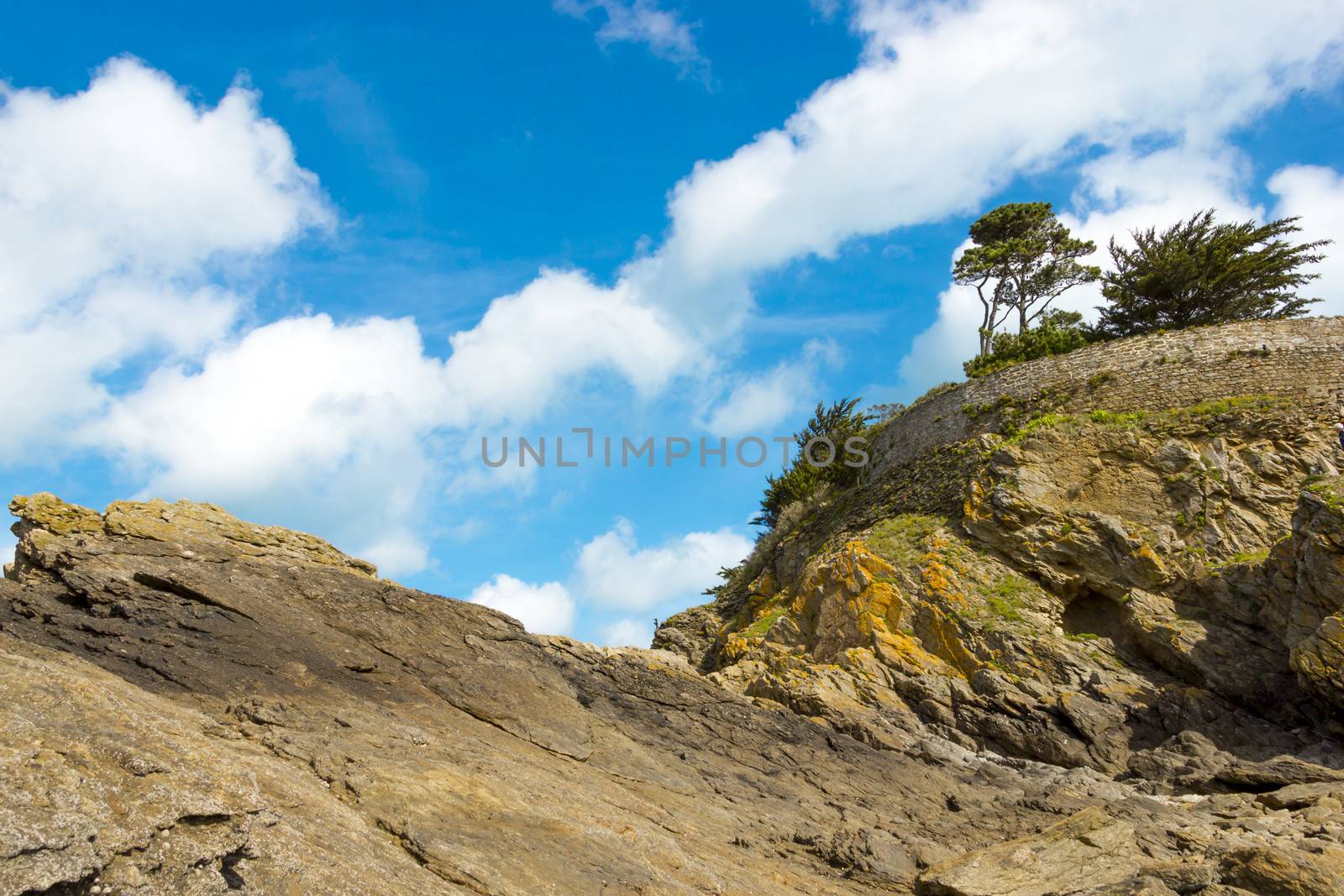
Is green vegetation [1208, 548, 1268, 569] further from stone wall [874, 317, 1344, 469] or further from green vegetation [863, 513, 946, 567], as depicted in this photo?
green vegetation [863, 513, 946, 567]

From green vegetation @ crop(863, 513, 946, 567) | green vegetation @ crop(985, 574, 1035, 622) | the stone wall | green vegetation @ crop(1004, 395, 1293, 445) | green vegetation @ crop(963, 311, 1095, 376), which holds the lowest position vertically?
green vegetation @ crop(985, 574, 1035, 622)

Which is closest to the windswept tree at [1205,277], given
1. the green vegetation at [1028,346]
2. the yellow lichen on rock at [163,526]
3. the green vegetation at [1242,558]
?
the green vegetation at [1028,346]

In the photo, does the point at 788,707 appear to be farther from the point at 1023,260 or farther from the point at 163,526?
the point at 1023,260

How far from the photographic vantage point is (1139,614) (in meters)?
18.2

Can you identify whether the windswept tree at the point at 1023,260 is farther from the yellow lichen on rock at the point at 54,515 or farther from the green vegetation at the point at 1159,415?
the yellow lichen on rock at the point at 54,515

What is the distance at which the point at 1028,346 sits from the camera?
100 feet

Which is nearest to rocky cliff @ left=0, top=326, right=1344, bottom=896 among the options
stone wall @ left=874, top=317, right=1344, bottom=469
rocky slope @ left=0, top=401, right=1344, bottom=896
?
rocky slope @ left=0, top=401, right=1344, bottom=896

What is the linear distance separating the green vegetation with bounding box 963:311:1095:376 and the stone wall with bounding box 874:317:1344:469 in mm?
3769

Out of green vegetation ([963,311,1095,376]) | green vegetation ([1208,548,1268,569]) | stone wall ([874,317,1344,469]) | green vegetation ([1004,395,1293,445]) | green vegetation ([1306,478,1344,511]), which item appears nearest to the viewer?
green vegetation ([1306,478,1344,511])

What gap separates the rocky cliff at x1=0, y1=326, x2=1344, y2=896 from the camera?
266 inches

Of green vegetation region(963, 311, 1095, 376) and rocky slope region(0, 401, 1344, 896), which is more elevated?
green vegetation region(963, 311, 1095, 376)

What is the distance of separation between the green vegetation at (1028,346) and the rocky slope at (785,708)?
7575mm

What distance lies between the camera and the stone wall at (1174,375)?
21766mm

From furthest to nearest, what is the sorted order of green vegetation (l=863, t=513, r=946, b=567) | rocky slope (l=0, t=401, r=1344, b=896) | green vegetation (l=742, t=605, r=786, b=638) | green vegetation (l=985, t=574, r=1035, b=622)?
green vegetation (l=742, t=605, r=786, b=638) < green vegetation (l=863, t=513, r=946, b=567) < green vegetation (l=985, t=574, r=1035, b=622) < rocky slope (l=0, t=401, r=1344, b=896)
